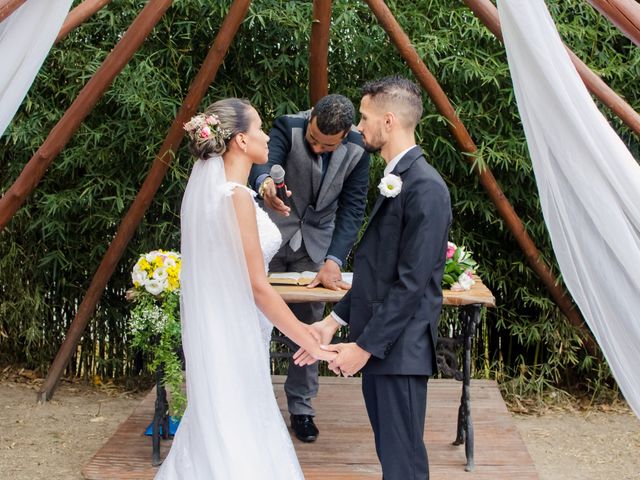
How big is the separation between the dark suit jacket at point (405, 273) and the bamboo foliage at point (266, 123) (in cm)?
227

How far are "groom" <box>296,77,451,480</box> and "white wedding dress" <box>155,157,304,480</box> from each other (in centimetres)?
36

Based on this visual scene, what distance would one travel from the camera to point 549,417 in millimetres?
5980

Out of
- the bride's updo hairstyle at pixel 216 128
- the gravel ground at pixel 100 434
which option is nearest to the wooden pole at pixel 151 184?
the gravel ground at pixel 100 434

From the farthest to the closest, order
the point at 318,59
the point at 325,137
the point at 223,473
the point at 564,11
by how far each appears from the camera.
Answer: the point at 564,11 → the point at 318,59 → the point at 325,137 → the point at 223,473

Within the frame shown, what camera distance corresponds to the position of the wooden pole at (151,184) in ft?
15.9

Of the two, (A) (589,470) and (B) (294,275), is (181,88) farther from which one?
(A) (589,470)

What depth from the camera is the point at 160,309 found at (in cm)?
443

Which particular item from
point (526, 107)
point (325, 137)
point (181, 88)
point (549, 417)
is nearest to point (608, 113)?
point (549, 417)

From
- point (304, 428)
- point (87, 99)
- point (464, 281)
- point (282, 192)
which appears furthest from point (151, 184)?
point (464, 281)

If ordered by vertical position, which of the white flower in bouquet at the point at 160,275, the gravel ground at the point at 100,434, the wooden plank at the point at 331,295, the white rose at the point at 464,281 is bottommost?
the gravel ground at the point at 100,434

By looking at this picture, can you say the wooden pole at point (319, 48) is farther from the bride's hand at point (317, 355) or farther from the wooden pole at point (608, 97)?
the bride's hand at point (317, 355)

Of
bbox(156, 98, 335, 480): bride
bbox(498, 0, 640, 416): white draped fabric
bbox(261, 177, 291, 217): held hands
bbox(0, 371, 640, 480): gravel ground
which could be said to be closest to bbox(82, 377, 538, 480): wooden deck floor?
bbox(0, 371, 640, 480): gravel ground

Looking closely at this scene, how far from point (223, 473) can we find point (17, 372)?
3.64m

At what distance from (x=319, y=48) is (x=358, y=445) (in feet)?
7.03
